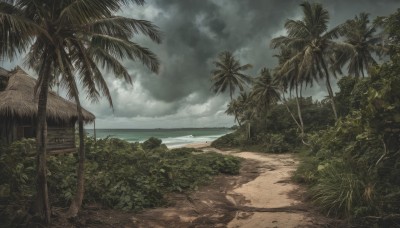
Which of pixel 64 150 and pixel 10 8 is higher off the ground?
pixel 10 8

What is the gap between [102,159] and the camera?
12398mm

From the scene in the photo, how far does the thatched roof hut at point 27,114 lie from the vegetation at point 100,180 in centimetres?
167

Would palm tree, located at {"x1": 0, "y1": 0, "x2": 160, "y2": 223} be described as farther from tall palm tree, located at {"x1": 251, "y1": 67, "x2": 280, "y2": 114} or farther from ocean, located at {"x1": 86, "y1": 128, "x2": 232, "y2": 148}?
tall palm tree, located at {"x1": 251, "y1": 67, "x2": 280, "y2": 114}

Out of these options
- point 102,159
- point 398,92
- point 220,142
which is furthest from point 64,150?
point 220,142

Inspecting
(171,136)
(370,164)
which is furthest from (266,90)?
(171,136)

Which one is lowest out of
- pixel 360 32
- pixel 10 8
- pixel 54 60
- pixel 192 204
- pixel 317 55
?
pixel 192 204

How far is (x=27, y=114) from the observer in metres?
→ 11.8

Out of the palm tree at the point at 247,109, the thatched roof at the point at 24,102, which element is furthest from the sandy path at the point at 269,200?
the palm tree at the point at 247,109

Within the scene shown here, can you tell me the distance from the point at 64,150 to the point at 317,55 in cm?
1453

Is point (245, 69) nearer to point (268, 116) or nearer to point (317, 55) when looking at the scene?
point (268, 116)

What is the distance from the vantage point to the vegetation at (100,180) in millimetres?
7277

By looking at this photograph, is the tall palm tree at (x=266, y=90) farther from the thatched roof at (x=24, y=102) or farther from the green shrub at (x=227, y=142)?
the thatched roof at (x=24, y=102)

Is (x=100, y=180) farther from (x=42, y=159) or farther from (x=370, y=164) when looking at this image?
(x=370, y=164)

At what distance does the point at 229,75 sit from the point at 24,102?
77.2 feet
